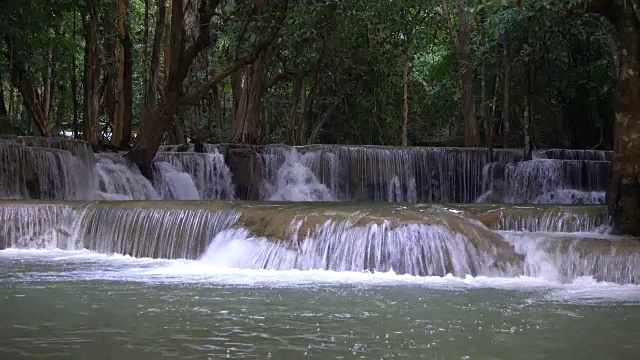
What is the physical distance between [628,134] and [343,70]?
48.9ft

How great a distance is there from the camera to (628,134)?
1125 cm

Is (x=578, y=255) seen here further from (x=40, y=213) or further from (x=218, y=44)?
(x=218, y=44)

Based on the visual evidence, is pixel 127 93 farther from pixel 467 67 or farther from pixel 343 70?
pixel 467 67

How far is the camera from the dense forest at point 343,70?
16812 mm

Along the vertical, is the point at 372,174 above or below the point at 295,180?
above

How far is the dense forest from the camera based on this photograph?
16812 mm

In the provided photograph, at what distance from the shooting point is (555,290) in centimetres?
909

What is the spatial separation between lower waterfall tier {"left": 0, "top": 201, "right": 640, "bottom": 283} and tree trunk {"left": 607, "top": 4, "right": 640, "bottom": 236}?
516mm

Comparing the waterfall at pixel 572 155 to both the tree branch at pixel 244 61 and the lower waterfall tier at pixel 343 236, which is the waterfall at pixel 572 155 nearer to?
the tree branch at pixel 244 61

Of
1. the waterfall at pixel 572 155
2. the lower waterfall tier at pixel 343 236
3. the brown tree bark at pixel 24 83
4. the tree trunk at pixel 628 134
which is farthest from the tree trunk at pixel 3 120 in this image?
the tree trunk at pixel 628 134

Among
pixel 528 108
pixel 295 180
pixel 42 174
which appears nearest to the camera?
pixel 42 174

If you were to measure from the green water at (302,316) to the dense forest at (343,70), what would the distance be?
3979 millimetres

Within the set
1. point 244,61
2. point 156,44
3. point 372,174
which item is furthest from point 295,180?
point 156,44

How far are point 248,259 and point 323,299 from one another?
3.11 metres
